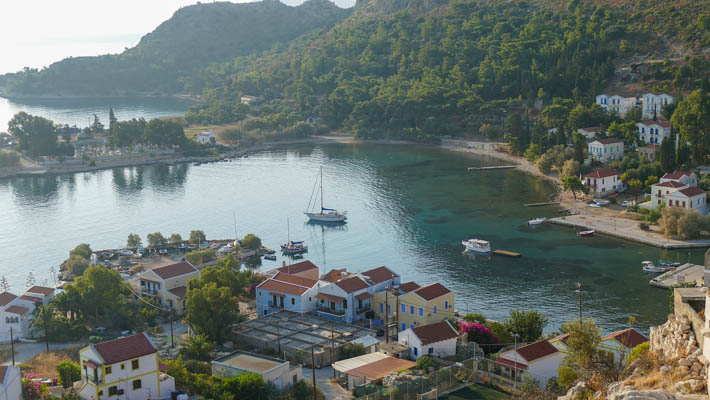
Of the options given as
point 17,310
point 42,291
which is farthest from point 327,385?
point 42,291

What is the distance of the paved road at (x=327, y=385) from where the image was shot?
71.3 ft

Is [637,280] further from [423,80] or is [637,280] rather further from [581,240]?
[423,80]

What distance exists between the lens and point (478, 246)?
40562mm

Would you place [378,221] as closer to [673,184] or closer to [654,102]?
[673,184]

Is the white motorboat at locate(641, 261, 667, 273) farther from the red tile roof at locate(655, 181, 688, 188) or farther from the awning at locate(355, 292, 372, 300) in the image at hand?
the awning at locate(355, 292, 372, 300)

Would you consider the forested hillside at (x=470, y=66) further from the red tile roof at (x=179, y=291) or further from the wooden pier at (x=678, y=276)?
the red tile roof at (x=179, y=291)

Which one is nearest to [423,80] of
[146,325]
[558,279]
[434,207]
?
[434,207]

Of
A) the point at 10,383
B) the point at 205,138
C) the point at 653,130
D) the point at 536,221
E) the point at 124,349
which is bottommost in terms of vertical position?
the point at 536,221

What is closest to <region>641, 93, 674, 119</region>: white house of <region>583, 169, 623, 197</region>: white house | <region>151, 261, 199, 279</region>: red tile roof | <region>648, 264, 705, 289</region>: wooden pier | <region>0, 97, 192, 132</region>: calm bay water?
<region>583, 169, 623, 197</region>: white house

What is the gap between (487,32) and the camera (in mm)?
97688

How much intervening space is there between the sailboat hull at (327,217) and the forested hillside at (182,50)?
306ft

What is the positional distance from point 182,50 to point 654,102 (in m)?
115

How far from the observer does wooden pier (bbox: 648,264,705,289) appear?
33.9 meters

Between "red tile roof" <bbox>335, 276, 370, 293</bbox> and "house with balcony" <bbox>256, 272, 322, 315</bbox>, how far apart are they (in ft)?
4.51
